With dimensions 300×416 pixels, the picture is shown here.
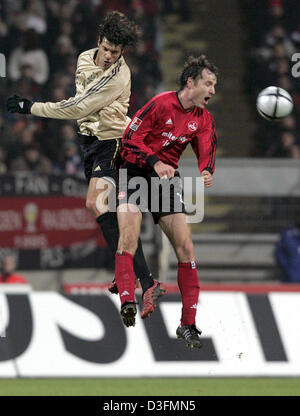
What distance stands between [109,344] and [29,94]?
14.7 ft

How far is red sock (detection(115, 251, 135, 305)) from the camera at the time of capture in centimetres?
787

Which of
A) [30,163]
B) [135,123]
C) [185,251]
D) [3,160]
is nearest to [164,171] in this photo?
[135,123]

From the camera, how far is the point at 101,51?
7.96 metres

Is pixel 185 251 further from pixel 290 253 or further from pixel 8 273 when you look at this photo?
pixel 290 253

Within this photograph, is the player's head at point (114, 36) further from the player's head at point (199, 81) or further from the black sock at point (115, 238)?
the black sock at point (115, 238)

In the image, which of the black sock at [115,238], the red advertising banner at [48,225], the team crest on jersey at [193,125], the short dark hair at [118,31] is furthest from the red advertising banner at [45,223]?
the short dark hair at [118,31]

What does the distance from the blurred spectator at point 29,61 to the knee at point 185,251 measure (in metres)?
9.11

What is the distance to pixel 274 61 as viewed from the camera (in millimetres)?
18688

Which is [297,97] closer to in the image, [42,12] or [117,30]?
[42,12]

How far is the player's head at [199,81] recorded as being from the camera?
7.98m

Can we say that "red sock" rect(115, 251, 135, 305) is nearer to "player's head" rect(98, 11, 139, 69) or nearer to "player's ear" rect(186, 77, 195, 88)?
"player's ear" rect(186, 77, 195, 88)

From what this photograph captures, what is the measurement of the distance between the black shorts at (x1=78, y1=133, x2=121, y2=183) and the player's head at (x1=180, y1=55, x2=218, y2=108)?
0.75 metres

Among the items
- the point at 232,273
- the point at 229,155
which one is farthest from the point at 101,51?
the point at 229,155

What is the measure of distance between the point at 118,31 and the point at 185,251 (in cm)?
182
